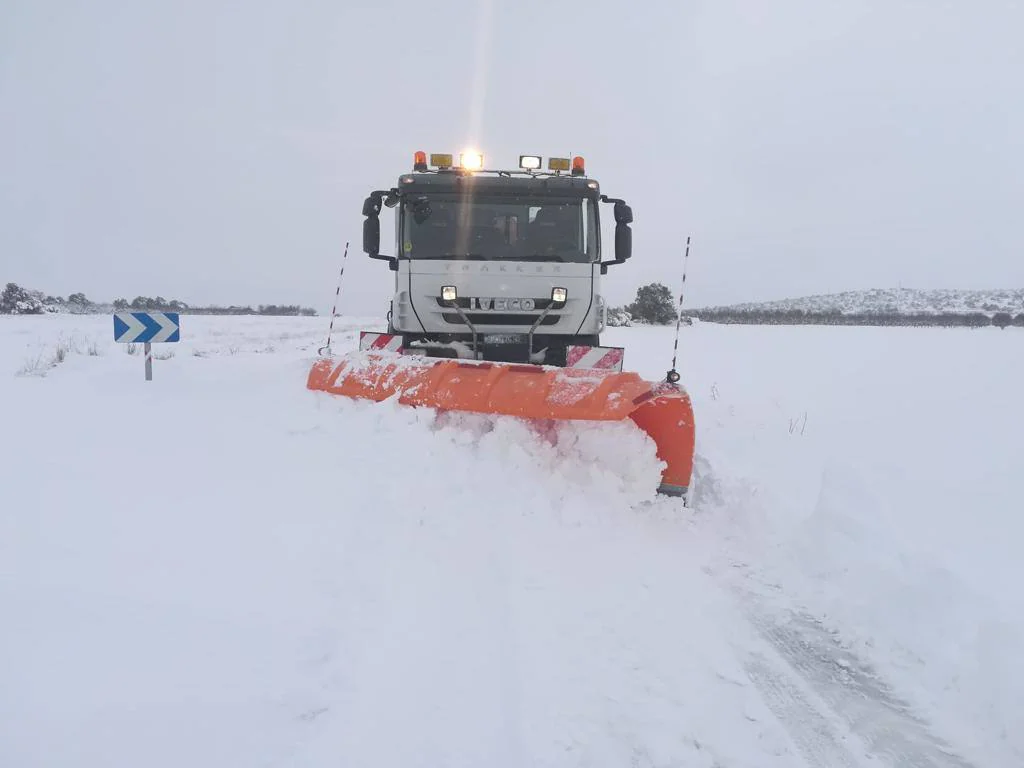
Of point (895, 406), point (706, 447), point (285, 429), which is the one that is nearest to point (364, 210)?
point (285, 429)

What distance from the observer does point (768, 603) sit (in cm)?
285

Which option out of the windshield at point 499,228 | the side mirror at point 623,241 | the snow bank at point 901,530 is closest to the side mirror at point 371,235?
the windshield at point 499,228

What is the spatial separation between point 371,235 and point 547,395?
3.49 metres

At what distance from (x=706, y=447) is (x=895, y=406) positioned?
3.83m

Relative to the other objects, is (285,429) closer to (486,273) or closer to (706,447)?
(486,273)

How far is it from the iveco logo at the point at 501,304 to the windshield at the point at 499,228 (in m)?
0.48

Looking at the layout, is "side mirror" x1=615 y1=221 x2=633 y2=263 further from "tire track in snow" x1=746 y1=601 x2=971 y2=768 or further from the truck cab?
"tire track in snow" x1=746 y1=601 x2=971 y2=768

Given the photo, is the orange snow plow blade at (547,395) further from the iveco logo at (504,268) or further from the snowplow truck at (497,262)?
the iveco logo at (504,268)

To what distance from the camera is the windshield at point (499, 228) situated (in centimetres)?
640

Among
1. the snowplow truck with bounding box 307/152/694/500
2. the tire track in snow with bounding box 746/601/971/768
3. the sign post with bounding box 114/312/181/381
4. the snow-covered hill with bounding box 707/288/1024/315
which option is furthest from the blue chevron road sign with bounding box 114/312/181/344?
the snow-covered hill with bounding box 707/288/1024/315

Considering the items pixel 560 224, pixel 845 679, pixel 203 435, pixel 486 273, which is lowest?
pixel 845 679

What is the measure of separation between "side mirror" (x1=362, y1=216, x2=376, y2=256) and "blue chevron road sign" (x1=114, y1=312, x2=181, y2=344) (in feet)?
7.91

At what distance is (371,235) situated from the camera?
21.6 feet

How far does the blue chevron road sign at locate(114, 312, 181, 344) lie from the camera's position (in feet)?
22.9
